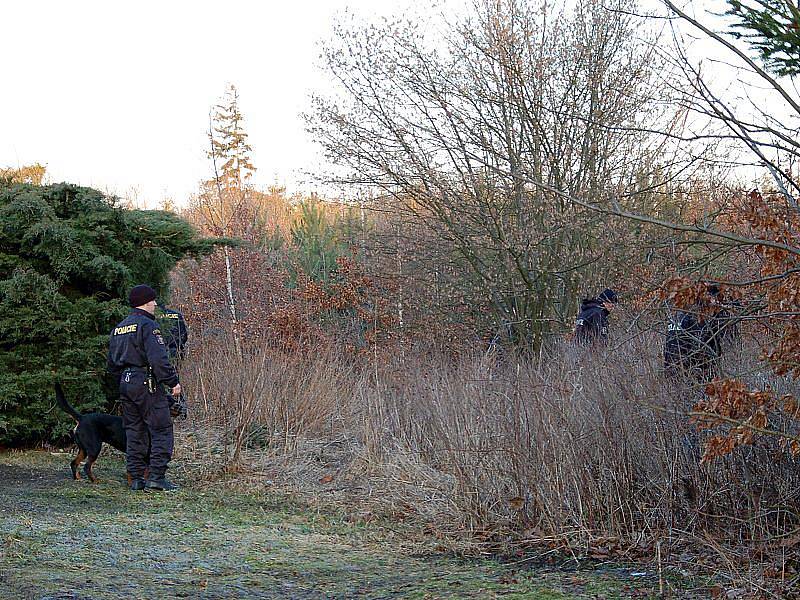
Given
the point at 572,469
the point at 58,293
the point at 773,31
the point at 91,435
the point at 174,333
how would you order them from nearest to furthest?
the point at 773,31
the point at 572,469
the point at 91,435
the point at 58,293
the point at 174,333

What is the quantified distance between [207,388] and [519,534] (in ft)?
19.7

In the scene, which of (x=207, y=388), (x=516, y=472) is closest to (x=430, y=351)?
(x=207, y=388)

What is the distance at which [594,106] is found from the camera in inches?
538

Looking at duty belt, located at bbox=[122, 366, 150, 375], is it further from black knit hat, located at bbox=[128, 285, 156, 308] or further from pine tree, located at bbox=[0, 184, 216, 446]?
pine tree, located at bbox=[0, 184, 216, 446]

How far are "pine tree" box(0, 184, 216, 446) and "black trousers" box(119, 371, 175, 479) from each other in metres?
1.51

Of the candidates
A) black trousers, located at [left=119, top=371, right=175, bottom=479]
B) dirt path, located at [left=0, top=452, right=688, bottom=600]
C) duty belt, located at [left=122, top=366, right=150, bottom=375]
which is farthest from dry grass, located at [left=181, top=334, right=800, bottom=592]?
duty belt, located at [left=122, top=366, right=150, bottom=375]

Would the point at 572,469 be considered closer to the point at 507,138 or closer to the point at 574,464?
the point at 574,464

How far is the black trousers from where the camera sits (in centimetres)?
910

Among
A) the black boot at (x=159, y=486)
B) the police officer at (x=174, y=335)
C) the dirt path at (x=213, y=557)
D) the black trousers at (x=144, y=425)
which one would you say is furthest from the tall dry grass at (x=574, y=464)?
the police officer at (x=174, y=335)

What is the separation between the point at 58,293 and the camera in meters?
10.5

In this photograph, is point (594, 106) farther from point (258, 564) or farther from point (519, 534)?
point (258, 564)

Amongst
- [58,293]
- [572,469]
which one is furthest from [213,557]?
[58,293]

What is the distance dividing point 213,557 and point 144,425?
323 cm

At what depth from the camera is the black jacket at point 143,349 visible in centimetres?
902
